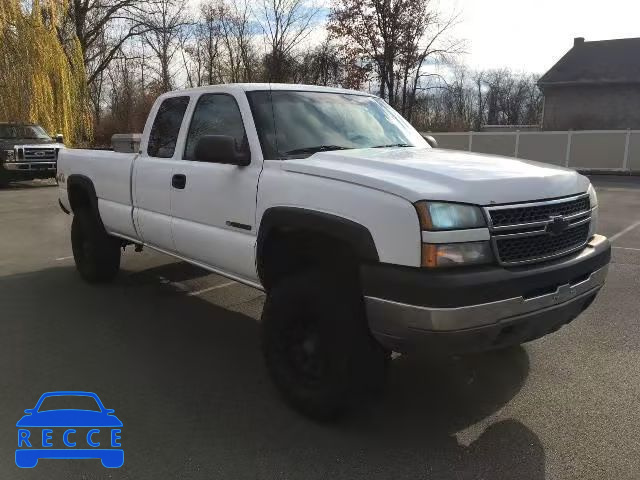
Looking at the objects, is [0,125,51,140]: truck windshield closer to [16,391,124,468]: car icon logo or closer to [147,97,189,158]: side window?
[147,97,189,158]: side window

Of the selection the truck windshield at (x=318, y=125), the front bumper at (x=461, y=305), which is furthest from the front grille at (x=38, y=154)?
the front bumper at (x=461, y=305)

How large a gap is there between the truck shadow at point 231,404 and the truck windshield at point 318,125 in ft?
5.36

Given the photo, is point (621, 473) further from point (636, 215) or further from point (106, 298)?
point (636, 215)

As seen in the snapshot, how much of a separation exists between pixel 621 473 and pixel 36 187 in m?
18.5

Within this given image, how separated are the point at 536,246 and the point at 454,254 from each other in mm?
550

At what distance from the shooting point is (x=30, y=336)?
466 cm

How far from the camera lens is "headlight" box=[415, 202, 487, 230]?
269 centimetres

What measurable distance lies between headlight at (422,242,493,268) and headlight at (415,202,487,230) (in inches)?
3.5

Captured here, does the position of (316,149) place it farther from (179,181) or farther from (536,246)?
(536,246)

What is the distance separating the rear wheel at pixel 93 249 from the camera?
19.7 ft

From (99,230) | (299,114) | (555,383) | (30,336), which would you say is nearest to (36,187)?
(99,230)

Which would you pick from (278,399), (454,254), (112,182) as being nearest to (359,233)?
(454,254)

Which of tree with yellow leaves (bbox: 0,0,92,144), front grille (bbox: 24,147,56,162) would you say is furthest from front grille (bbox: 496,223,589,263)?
tree with yellow leaves (bbox: 0,0,92,144)

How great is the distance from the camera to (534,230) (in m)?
2.92
